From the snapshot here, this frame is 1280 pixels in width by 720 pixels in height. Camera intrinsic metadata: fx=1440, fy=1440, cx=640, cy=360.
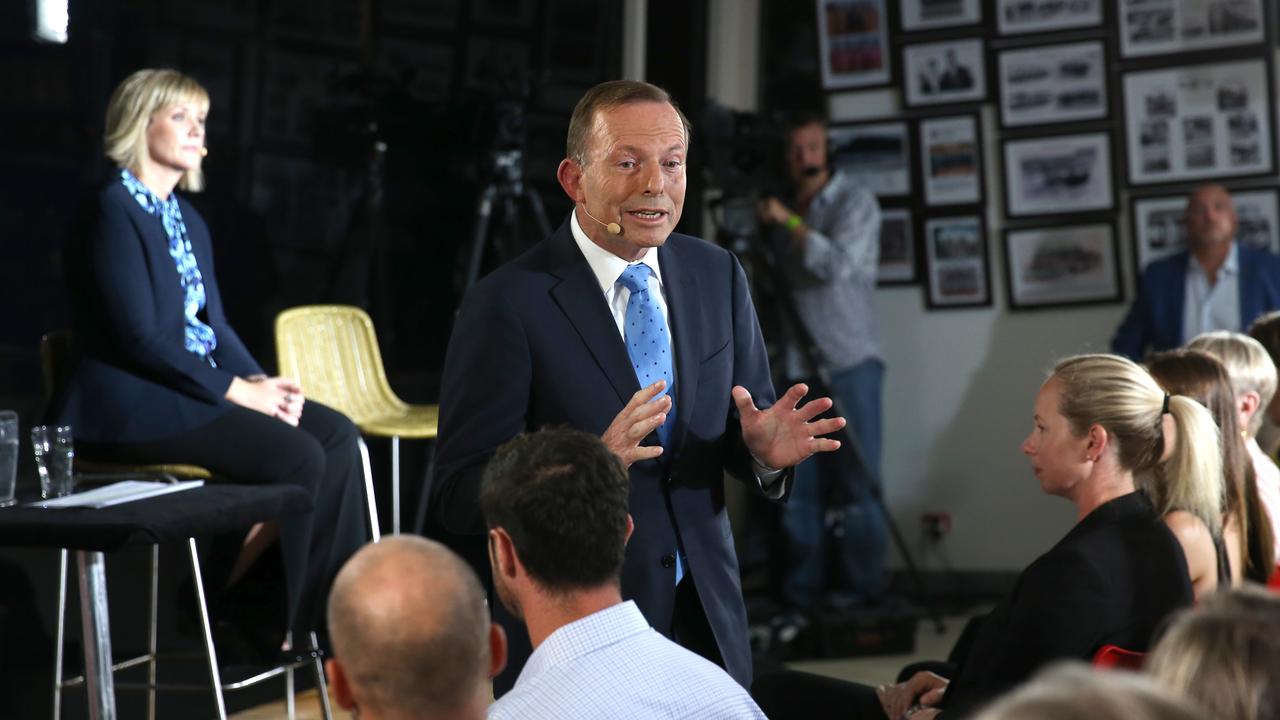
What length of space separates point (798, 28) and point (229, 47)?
304cm

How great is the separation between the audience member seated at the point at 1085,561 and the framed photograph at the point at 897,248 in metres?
4.07

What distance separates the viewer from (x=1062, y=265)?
6.30m

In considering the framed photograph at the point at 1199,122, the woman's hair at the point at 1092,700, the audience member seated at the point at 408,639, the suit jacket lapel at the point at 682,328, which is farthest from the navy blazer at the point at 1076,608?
the framed photograph at the point at 1199,122

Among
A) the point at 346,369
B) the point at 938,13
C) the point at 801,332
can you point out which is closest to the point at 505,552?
the point at 346,369

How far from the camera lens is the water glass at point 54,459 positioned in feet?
8.91

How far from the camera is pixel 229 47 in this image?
4332mm

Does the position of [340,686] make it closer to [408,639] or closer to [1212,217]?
[408,639]

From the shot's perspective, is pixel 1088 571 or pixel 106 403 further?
pixel 106 403

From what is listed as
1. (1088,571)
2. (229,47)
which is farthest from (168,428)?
(1088,571)

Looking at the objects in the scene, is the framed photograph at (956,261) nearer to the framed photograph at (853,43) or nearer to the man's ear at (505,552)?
the framed photograph at (853,43)

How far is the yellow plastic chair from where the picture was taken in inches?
161

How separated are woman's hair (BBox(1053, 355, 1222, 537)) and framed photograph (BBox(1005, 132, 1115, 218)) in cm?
414

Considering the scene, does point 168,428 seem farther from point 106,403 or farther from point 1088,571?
point 1088,571

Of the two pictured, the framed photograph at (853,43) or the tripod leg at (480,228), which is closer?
the tripod leg at (480,228)
